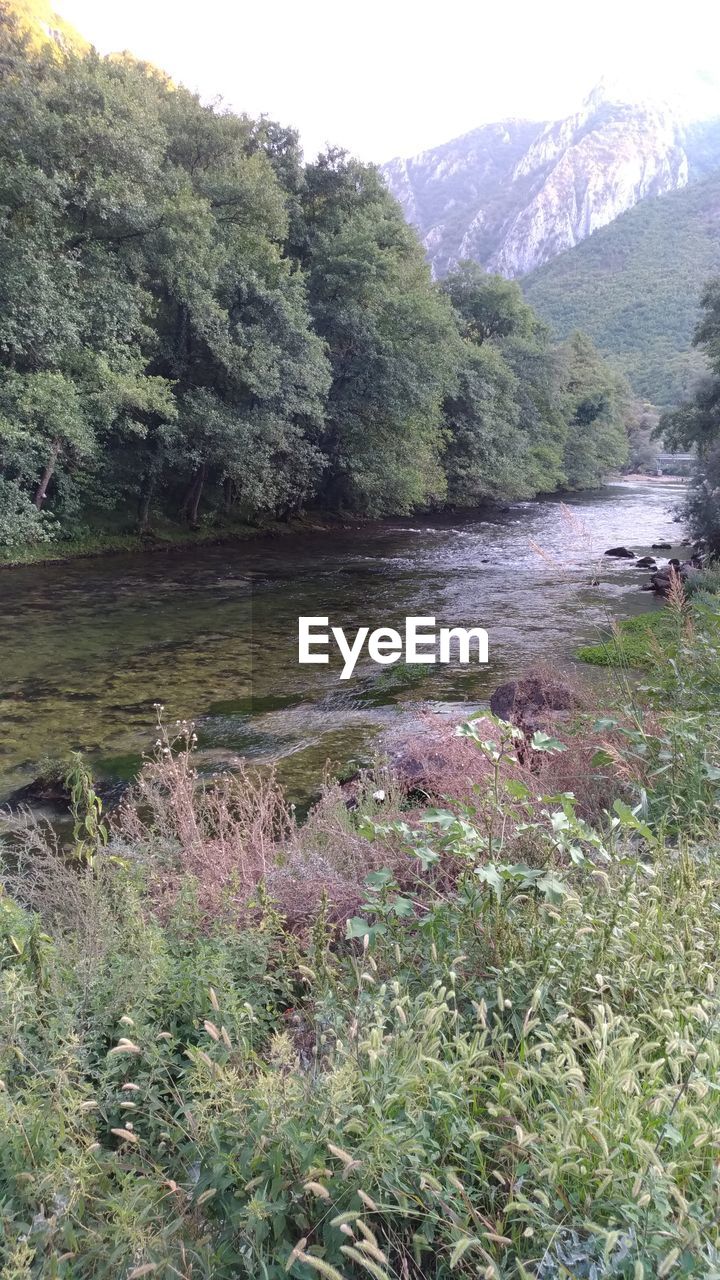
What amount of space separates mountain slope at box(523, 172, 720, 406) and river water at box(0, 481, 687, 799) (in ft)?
213

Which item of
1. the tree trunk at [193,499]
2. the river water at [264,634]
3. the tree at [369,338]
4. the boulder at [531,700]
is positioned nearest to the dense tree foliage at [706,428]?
the river water at [264,634]

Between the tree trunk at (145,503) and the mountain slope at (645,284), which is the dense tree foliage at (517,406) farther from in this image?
the mountain slope at (645,284)

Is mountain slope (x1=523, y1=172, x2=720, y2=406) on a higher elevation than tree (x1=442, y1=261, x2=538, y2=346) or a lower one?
higher

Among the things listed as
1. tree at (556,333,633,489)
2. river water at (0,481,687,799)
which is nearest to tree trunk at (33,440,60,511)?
river water at (0,481,687,799)

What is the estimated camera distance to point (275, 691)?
33.8 feet

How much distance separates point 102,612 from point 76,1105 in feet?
43.9

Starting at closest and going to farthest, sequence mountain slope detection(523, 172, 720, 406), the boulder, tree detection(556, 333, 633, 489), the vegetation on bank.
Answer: the vegetation on bank < the boulder < tree detection(556, 333, 633, 489) < mountain slope detection(523, 172, 720, 406)

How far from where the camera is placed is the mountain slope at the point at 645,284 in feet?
293

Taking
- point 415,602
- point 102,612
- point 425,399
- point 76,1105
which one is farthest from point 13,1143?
point 425,399

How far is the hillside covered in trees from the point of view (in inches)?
676

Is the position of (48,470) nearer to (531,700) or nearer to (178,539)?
(178,539)

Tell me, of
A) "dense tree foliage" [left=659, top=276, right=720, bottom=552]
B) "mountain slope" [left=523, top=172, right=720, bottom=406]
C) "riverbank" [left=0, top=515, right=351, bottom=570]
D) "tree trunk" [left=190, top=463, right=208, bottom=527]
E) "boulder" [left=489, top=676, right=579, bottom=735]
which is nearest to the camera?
"boulder" [left=489, top=676, right=579, bottom=735]

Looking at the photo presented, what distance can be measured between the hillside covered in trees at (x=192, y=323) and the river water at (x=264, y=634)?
9.24 feet

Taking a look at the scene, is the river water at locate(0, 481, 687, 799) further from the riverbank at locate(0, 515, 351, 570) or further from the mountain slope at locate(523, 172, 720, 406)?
the mountain slope at locate(523, 172, 720, 406)
